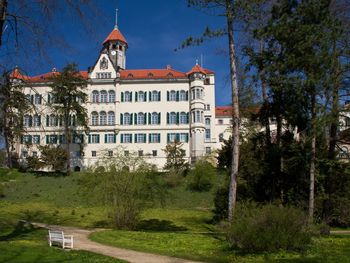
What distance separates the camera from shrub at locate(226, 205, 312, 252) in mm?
13188

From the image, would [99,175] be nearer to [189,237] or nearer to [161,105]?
[189,237]

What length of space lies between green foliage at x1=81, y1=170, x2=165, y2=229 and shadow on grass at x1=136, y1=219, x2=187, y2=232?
2.26 meters

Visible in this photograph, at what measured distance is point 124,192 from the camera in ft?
76.2

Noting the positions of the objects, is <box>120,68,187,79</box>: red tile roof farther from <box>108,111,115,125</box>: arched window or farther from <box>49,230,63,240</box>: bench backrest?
<box>49,230,63,240</box>: bench backrest

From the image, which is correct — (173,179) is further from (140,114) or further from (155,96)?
(155,96)

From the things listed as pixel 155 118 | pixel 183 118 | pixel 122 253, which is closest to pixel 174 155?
pixel 183 118

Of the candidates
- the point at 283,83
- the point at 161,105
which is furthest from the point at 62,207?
the point at 161,105

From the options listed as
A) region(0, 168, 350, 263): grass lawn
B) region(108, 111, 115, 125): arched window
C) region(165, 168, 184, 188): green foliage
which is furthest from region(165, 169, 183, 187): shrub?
region(108, 111, 115, 125): arched window

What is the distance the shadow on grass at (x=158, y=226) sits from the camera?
26052 millimetres

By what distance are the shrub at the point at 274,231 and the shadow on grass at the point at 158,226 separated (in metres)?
12.2

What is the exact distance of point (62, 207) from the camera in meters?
37.7

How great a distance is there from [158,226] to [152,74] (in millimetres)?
45944

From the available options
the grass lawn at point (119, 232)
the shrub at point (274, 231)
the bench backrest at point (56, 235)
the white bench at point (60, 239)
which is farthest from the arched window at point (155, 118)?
the shrub at point (274, 231)

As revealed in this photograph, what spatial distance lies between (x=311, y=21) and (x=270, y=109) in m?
5.56
